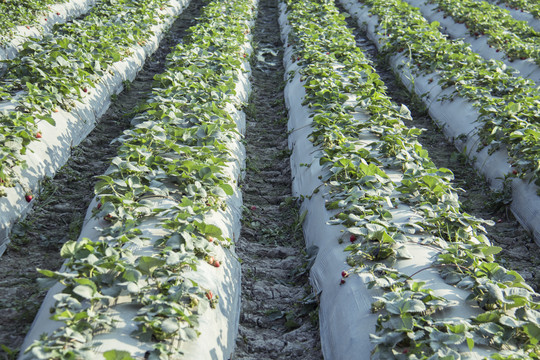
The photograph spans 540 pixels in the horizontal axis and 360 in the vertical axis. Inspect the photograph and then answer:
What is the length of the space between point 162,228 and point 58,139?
2.15 meters

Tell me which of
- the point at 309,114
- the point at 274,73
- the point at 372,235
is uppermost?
the point at 372,235

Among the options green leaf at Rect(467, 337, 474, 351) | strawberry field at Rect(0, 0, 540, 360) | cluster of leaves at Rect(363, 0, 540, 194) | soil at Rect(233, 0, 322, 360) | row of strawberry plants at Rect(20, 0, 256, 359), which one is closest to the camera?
green leaf at Rect(467, 337, 474, 351)

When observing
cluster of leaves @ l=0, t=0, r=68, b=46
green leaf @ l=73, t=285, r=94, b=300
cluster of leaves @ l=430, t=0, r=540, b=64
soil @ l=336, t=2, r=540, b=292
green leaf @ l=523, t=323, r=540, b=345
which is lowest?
soil @ l=336, t=2, r=540, b=292

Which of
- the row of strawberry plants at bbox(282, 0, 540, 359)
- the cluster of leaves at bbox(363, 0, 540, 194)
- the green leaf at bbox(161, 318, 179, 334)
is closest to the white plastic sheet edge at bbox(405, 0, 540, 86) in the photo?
the cluster of leaves at bbox(363, 0, 540, 194)

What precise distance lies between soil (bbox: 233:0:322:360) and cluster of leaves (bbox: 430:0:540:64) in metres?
3.75

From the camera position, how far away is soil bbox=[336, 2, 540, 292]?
4059mm

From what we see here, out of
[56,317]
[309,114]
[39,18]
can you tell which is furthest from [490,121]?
[39,18]

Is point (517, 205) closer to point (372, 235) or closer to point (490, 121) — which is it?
point (490, 121)

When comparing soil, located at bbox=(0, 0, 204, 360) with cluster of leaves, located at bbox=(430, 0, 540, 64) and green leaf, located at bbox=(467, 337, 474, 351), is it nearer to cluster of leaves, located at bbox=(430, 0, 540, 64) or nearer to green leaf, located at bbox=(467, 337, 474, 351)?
green leaf, located at bbox=(467, 337, 474, 351)

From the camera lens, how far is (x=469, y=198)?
4988 millimetres

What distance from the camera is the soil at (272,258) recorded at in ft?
10.9

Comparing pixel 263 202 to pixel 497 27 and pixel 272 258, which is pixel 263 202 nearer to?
pixel 272 258

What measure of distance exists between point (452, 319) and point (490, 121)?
3.22 meters

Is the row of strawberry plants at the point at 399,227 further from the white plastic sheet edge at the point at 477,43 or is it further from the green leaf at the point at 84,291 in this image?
the white plastic sheet edge at the point at 477,43
